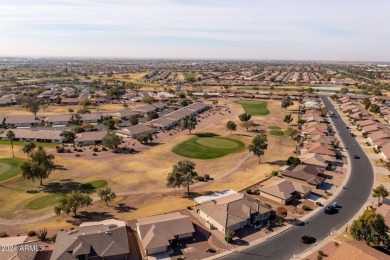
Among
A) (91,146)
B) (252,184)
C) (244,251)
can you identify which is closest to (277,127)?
(252,184)

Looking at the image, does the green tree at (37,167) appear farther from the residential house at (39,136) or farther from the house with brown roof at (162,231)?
the residential house at (39,136)

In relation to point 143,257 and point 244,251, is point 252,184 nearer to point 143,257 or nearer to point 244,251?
point 244,251

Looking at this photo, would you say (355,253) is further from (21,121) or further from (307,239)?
(21,121)

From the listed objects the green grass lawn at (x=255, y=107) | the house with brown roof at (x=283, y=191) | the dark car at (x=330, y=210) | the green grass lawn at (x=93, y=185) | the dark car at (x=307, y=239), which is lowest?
the green grass lawn at (x=93, y=185)

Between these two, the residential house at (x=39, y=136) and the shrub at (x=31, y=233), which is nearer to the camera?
the shrub at (x=31, y=233)

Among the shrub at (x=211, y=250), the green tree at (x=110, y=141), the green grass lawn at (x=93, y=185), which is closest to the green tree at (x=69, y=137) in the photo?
the green tree at (x=110, y=141)

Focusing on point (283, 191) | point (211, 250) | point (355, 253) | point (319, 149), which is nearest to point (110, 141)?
point (283, 191)

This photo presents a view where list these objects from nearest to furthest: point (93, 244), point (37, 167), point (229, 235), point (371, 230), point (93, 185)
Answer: point (93, 244)
point (371, 230)
point (229, 235)
point (37, 167)
point (93, 185)
